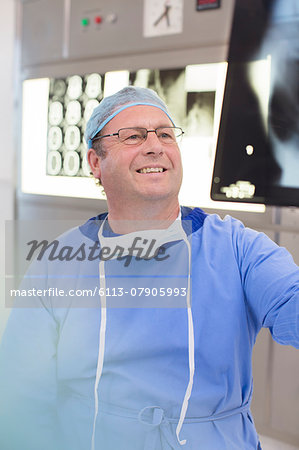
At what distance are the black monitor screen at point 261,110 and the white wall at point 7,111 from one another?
114 cm

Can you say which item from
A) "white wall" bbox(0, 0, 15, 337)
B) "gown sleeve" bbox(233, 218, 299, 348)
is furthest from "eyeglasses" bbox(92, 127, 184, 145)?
"white wall" bbox(0, 0, 15, 337)

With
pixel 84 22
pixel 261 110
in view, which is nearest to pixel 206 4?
pixel 261 110

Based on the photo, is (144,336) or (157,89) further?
(157,89)

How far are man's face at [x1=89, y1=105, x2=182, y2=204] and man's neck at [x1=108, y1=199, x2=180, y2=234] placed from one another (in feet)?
0.10

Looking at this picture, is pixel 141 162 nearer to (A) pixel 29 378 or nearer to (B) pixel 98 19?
(A) pixel 29 378

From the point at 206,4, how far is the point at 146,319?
1.21 meters

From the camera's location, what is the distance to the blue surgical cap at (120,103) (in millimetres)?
1084

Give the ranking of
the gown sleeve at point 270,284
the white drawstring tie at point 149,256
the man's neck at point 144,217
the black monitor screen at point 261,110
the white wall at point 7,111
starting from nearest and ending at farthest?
the gown sleeve at point 270,284 < the white drawstring tie at point 149,256 < the man's neck at point 144,217 < the black monitor screen at point 261,110 < the white wall at point 7,111

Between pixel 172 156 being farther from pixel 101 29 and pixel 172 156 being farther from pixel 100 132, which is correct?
pixel 101 29

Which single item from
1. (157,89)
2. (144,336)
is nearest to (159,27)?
(157,89)

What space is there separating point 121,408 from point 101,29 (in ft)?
4.99

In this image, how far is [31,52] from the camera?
2.21 meters

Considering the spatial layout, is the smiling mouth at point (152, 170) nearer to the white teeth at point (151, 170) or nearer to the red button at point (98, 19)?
the white teeth at point (151, 170)

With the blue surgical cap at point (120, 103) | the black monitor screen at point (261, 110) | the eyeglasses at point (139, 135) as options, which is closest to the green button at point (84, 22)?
the black monitor screen at point (261, 110)
